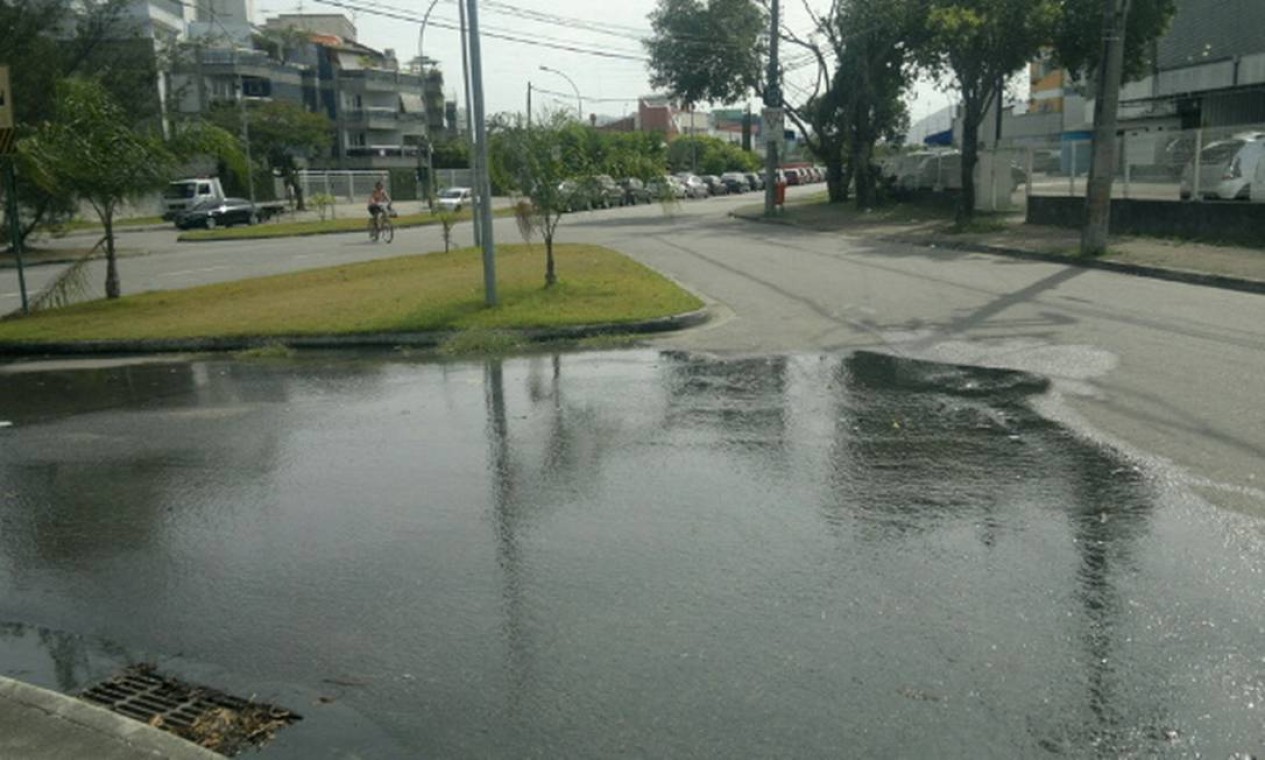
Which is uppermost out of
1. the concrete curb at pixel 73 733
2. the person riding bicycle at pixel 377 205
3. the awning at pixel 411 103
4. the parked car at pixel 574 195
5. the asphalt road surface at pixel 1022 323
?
the awning at pixel 411 103

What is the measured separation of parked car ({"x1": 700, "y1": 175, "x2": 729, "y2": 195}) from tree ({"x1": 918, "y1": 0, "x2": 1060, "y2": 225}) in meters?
38.7

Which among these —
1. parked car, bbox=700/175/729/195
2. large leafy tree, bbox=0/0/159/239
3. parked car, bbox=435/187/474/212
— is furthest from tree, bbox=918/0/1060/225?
parked car, bbox=700/175/729/195

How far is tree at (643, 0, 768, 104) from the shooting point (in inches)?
1822

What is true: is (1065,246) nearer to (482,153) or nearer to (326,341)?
(482,153)

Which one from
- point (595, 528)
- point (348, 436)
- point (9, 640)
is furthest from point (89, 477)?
point (595, 528)

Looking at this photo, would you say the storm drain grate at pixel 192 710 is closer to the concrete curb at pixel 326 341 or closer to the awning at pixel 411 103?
the concrete curb at pixel 326 341

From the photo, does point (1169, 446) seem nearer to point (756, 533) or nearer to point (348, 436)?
point (756, 533)

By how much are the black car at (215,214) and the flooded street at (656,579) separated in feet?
129

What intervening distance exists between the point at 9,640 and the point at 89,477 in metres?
3.00

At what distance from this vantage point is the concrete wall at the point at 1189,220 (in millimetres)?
20344

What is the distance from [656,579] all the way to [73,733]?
2.61 m

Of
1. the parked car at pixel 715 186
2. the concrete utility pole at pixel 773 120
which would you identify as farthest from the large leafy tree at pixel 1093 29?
the parked car at pixel 715 186

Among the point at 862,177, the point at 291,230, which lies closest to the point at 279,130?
the point at 291,230

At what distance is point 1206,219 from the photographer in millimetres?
21453
